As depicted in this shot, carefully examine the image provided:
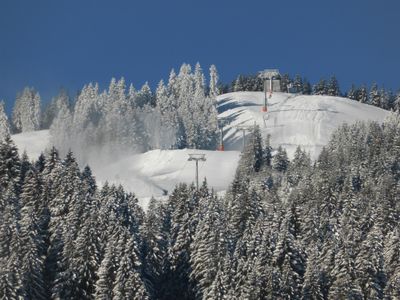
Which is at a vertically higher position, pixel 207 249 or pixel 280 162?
pixel 280 162

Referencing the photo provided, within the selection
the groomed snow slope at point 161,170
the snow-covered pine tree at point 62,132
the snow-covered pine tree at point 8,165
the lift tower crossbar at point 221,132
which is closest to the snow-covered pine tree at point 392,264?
the snow-covered pine tree at point 8,165

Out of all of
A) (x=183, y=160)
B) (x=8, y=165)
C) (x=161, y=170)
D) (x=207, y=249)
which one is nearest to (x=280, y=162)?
(x=183, y=160)

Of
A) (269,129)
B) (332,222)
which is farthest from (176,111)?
(332,222)

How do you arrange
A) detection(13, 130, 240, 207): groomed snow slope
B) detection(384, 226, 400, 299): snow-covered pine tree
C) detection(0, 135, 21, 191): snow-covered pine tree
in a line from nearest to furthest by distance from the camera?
1. detection(384, 226, 400, 299): snow-covered pine tree
2. detection(0, 135, 21, 191): snow-covered pine tree
3. detection(13, 130, 240, 207): groomed snow slope

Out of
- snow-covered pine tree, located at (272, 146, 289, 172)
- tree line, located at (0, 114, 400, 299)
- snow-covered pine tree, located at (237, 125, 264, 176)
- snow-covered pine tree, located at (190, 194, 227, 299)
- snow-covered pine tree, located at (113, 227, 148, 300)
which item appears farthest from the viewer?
snow-covered pine tree, located at (272, 146, 289, 172)

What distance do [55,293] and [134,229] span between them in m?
10.6

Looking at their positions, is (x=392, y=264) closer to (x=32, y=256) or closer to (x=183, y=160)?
(x=32, y=256)

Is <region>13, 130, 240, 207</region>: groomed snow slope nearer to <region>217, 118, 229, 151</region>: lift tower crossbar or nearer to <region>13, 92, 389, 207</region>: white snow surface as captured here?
<region>13, 92, 389, 207</region>: white snow surface

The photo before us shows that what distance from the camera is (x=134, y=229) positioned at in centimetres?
7812

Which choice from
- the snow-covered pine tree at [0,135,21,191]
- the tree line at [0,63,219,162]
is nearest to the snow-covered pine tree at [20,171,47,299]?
the snow-covered pine tree at [0,135,21,191]

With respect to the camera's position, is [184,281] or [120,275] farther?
[184,281]

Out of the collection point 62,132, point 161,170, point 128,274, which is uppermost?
point 62,132

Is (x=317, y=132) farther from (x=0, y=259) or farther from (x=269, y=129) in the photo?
(x=0, y=259)

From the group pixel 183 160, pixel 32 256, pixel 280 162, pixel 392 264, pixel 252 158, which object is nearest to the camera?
pixel 32 256
